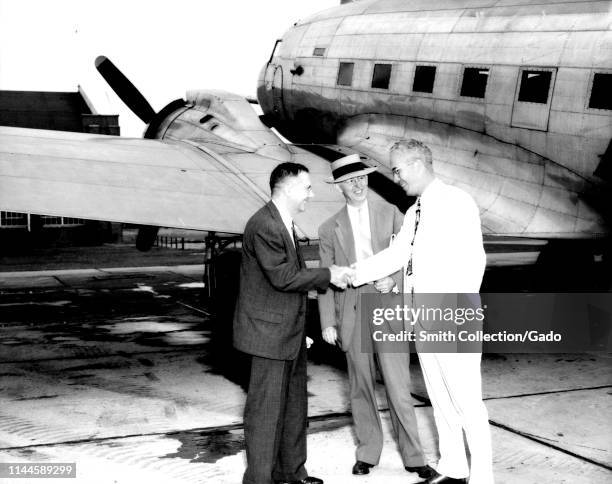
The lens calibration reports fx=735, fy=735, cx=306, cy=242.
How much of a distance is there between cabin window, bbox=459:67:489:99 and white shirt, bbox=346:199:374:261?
402 centimetres

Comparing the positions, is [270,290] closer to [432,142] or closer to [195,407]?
[195,407]

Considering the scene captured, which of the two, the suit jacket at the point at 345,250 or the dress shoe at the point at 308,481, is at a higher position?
the suit jacket at the point at 345,250

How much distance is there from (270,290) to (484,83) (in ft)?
17.0

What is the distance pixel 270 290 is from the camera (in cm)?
464

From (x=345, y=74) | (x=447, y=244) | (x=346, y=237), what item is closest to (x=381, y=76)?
(x=345, y=74)

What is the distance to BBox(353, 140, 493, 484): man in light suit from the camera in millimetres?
4469

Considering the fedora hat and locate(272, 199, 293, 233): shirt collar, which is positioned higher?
the fedora hat

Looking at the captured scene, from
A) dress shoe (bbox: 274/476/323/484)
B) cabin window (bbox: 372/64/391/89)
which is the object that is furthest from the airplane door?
dress shoe (bbox: 274/476/323/484)

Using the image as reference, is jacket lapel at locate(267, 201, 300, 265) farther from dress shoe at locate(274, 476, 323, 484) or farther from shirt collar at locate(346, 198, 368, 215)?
dress shoe at locate(274, 476, 323, 484)

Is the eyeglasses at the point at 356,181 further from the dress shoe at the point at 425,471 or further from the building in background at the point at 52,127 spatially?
the building in background at the point at 52,127

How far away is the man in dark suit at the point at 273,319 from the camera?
4.57 m

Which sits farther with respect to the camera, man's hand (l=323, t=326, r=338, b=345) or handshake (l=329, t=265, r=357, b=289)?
man's hand (l=323, t=326, r=338, b=345)

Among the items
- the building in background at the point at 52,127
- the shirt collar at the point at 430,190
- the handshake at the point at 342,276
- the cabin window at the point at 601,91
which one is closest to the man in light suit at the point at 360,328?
the handshake at the point at 342,276

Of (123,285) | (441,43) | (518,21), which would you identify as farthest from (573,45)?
(123,285)
